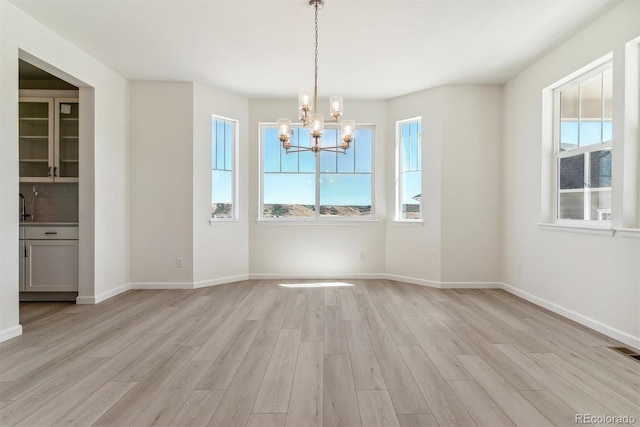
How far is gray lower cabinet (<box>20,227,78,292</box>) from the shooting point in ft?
12.8

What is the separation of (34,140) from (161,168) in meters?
1.48

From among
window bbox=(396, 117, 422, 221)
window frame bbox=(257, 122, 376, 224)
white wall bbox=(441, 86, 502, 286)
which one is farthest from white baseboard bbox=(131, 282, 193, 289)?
white wall bbox=(441, 86, 502, 286)

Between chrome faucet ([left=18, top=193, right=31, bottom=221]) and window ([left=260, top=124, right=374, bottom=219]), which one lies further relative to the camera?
window ([left=260, top=124, right=374, bottom=219])

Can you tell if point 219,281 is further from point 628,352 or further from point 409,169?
point 628,352

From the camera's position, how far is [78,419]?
5.61ft

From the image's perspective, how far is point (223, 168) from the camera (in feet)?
16.9

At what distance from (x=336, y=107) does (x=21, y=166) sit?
4074 mm

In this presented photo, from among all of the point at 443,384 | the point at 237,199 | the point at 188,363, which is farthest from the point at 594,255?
the point at 237,199

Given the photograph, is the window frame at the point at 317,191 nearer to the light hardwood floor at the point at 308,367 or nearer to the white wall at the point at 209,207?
the white wall at the point at 209,207

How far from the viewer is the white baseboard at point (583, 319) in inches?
107

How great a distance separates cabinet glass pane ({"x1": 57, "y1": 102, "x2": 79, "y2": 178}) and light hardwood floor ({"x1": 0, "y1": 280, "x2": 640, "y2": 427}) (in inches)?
66.1

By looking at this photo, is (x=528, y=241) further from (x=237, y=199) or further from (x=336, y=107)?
(x=237, y=199)

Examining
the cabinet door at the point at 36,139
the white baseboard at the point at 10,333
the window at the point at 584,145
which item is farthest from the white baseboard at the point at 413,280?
the cabinet door at the point at 36,139

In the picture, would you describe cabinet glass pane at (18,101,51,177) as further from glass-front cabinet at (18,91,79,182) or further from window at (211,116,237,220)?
window at (211,116,237,220)
